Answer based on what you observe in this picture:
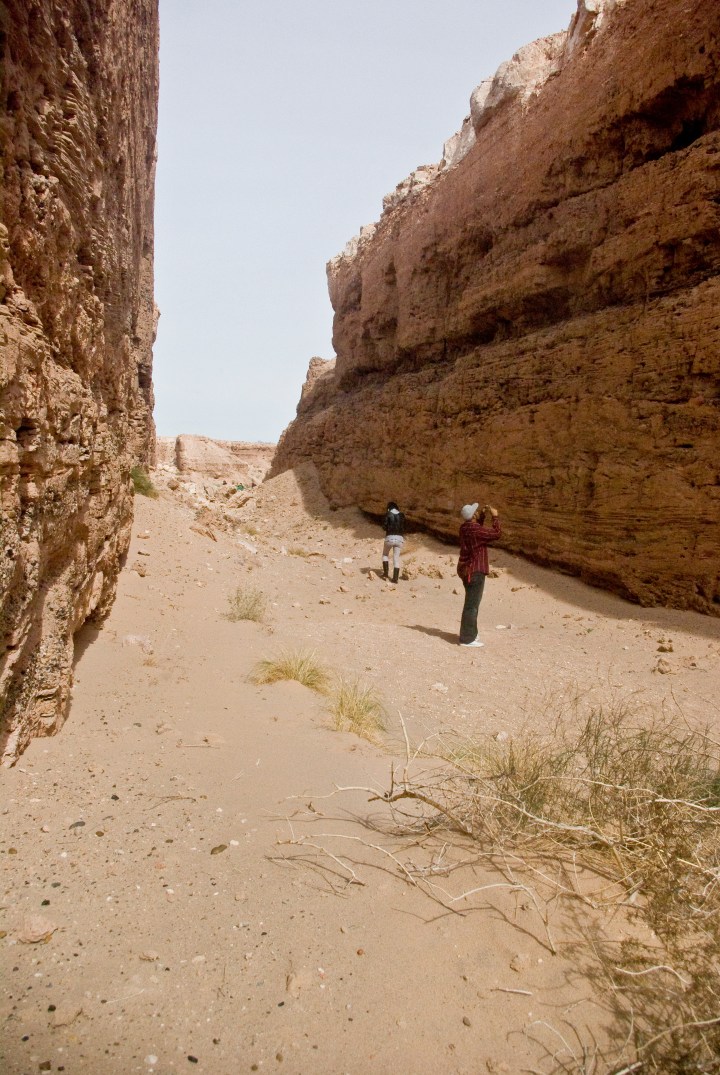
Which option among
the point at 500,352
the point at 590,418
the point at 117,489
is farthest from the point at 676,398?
the point at 117,489

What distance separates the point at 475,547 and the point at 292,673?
11.2 ft

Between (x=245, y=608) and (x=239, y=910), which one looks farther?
(x=245, y=608)

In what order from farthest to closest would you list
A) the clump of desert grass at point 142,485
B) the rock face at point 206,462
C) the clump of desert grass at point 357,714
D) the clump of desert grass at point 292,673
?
the rock face at point 206,462
the clump of desert grass at point 142,485
the clump of desert grass at point 292,673
the clump of desert grass at point 357,714

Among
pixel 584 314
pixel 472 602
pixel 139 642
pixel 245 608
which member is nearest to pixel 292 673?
pixel 139 642

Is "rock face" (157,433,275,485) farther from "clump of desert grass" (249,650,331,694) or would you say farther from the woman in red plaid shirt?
"clump of desert grass" (249,650,331,694)

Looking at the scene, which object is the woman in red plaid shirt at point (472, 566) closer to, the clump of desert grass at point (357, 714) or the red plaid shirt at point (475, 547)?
the red plaid shirt at point (475, 547)

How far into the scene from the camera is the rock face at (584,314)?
7.75 meters

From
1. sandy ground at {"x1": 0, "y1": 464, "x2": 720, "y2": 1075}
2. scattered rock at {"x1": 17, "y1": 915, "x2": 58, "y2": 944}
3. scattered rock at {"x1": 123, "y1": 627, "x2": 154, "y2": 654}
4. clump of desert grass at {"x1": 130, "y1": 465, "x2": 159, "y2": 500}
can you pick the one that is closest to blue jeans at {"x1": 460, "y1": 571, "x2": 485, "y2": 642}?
sandy ground at {"x1": 0, "y1": 464, "x2": 720, "y2": 1075}

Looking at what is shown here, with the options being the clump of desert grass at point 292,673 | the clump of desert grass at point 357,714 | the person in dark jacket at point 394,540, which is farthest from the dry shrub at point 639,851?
the person in dark jacket at point 394,540

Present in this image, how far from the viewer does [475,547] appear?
729 cm

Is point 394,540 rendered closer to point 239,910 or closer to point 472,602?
point 472,602

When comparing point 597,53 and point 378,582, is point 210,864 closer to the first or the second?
point 378,582

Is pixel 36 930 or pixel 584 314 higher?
pixel 584 314

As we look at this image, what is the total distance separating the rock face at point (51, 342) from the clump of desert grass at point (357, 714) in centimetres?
167
